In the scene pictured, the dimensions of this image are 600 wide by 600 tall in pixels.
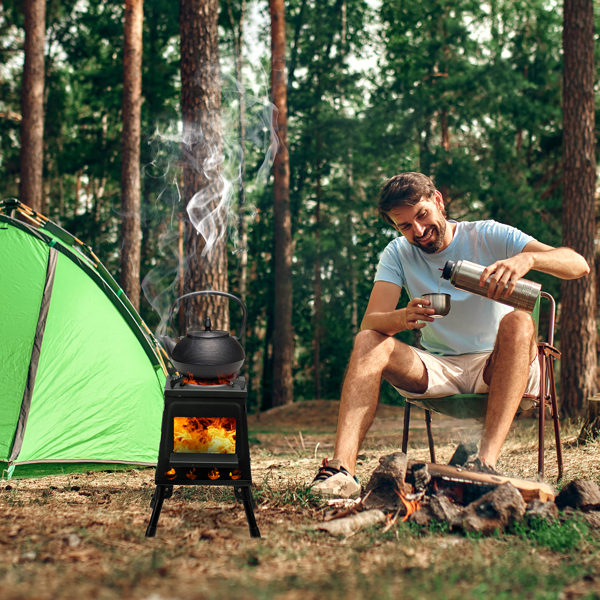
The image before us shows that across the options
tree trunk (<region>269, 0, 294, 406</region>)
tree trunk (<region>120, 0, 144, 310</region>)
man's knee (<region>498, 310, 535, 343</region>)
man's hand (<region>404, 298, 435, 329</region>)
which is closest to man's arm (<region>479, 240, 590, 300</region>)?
man's knee (<region>498, 310, 535, 343</region>)

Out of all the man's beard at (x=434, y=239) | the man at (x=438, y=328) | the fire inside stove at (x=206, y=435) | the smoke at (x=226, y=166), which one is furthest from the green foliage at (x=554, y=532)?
the smoke at (x=226, y=166)

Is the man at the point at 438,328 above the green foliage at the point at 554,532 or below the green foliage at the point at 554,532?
above

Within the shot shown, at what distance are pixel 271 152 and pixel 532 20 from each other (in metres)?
7.74

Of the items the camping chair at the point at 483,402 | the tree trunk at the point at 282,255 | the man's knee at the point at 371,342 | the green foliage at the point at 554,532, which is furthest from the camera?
the tree trunk at the point at 282,255

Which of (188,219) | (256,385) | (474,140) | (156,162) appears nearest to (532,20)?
(474,140)

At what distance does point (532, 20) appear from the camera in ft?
48.5

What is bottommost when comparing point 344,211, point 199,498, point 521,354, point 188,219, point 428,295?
point 199,498

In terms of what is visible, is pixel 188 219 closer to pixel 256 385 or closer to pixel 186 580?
pixel 186 580

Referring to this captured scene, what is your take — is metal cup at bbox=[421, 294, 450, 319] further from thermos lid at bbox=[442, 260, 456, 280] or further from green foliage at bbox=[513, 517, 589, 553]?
green foliage at bbox=[513, 517, 589, 553]

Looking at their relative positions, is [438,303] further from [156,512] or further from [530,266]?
[156,512]

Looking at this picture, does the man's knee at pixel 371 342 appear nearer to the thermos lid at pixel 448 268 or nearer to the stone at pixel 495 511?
the thermos lid at pixel 448 268

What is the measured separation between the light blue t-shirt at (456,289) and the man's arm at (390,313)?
0.07 meters

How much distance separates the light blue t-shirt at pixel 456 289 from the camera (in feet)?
9.45

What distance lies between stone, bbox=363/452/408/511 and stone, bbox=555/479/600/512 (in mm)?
628
